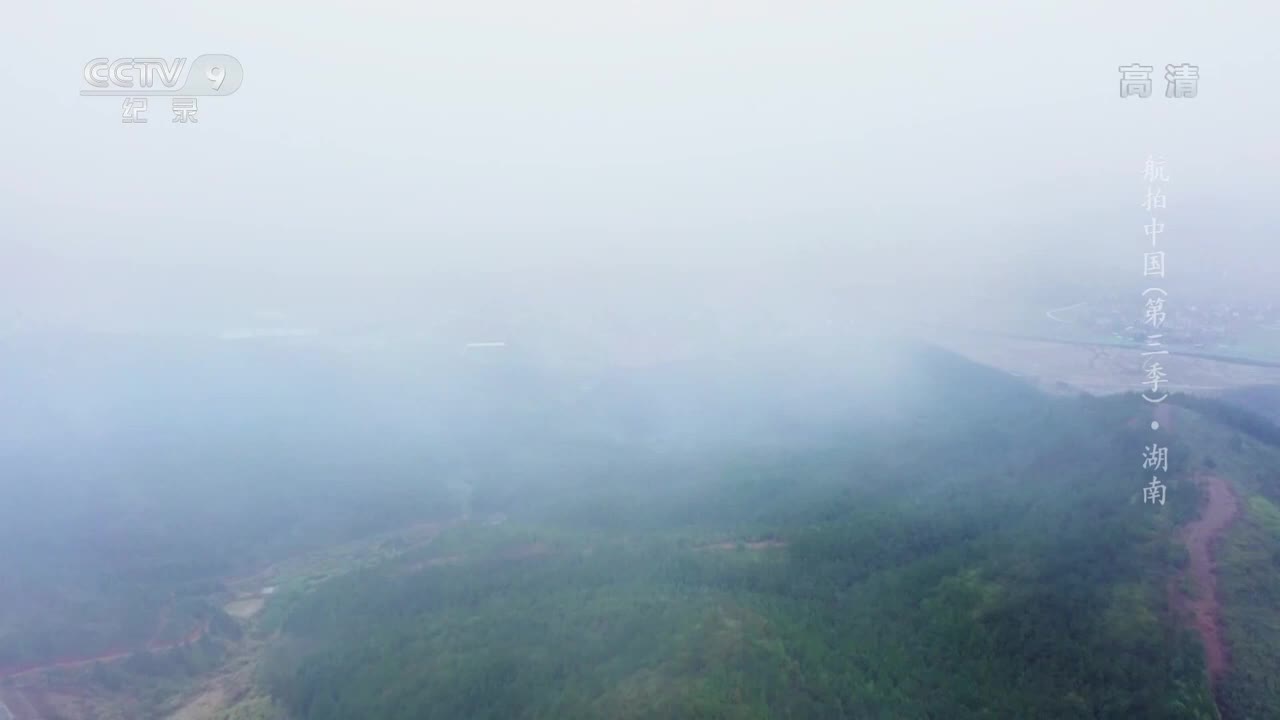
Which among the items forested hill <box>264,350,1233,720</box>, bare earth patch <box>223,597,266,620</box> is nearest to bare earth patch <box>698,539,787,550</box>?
forested hill <box>264,350,1233,720</box>

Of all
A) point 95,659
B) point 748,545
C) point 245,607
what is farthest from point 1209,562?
point 95,659

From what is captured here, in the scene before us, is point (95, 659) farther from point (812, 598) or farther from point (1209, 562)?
point (1209, 562)

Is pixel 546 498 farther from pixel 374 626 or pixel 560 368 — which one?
pixel 560 368

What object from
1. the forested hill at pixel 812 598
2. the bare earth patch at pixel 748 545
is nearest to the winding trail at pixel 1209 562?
the forested hill at pixel 812 598

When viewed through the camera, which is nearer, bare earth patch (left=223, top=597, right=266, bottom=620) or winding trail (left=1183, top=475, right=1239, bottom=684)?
winding trail (left=1183, top=475, right=1239, bottom=684)

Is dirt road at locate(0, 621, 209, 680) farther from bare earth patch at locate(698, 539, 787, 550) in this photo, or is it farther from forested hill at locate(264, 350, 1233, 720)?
bare earth patch at locate(698, 539, 787, 550)

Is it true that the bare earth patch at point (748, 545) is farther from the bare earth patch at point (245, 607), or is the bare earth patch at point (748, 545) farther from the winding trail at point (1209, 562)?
the bare earth patch at point (245, 607)

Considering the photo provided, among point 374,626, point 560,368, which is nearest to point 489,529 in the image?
point 374,626
